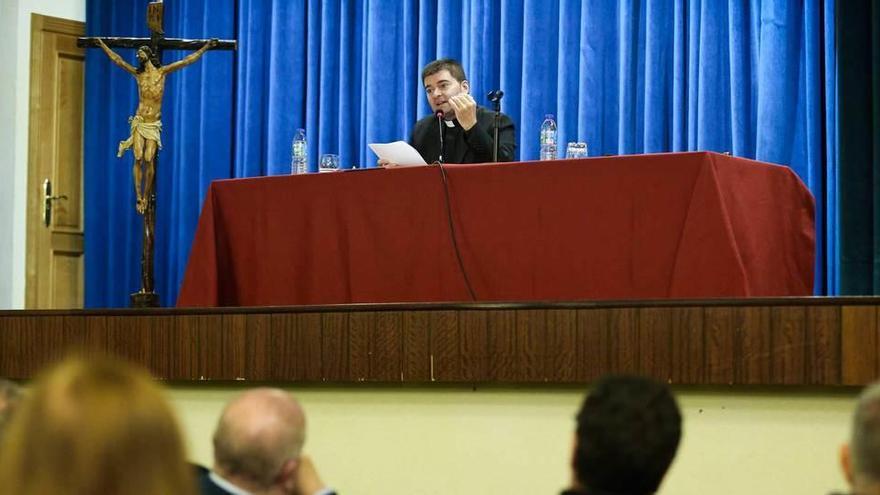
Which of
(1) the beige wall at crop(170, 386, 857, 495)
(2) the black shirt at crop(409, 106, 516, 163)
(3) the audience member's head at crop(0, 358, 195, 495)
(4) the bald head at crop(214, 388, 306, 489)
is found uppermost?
(2) the black shirt at crop(409, 106, 516, 163)

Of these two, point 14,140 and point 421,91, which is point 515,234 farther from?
point 14,140

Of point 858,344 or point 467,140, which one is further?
point 467,140

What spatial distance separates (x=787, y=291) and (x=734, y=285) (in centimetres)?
39

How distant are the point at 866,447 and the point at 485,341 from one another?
6.12 feet

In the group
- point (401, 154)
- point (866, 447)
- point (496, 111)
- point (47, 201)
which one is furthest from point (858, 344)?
point (47, 201)

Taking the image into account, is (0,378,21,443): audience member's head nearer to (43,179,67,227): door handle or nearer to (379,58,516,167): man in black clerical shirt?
(379,58,516,167): man in black clerical shirt

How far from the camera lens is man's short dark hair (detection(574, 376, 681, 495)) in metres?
1.56

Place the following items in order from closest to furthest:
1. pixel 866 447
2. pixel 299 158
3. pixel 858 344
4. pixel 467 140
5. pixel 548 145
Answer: pixel 866 447 < pixel 858 344 < pixel 548 145 < pixel 467 140 < pixel 299 158

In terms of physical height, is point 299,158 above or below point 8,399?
above

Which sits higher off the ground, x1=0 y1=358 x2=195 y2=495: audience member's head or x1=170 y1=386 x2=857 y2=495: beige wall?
x1=0 y1=358 x2=195 y2=495: audience member's head

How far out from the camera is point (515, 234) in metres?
3.58

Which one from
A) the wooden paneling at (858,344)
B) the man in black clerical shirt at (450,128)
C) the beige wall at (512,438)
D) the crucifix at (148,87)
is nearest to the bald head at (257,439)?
the beige wall at (512,438)

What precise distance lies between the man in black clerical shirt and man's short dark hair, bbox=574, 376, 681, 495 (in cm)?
267

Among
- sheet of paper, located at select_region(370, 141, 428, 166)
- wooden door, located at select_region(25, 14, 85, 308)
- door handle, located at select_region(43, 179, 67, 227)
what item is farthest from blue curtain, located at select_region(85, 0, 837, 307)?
sheet of paper, located at select_region(370, 141, 428, 166)
